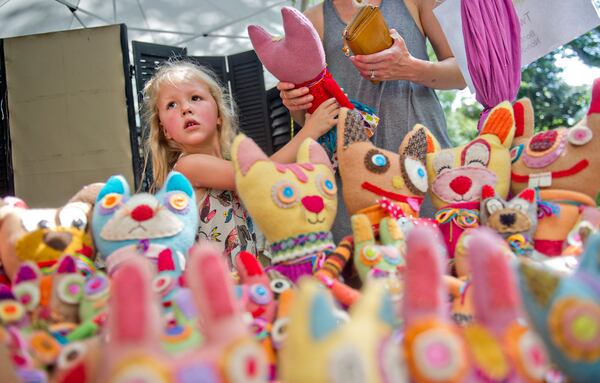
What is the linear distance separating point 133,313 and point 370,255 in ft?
1.24

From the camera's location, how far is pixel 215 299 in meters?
0.37

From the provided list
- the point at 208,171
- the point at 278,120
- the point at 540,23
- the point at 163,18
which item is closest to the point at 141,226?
the point at 208,171

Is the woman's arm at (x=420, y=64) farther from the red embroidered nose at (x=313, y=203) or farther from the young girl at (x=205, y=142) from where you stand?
the red embroidered nose at (x=313, y=203)

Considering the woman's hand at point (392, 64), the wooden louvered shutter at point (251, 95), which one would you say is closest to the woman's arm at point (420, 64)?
the woman's hand at point (392, 64)

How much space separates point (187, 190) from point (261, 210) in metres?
0.12

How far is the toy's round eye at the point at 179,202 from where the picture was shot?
733 millimetres

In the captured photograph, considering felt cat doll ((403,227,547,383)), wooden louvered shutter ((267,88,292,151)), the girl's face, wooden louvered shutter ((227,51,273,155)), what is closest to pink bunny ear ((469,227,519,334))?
felt cat doll ((403,227,547,383))

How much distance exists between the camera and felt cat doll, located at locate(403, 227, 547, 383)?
37cm

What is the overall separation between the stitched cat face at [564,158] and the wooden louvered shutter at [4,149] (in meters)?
2.15

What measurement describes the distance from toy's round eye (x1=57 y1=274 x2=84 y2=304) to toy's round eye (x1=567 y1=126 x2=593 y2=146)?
705 millimetres

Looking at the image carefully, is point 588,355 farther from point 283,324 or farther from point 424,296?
point 283,324

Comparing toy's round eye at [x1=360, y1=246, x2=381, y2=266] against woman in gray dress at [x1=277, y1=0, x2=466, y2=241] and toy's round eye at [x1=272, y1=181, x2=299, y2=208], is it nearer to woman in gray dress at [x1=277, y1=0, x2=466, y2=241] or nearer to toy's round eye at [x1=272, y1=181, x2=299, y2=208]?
toy's round eye at [x1=272, y1=181, x2=299, y2=208]

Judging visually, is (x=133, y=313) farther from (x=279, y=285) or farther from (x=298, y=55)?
(x=298, y=55)

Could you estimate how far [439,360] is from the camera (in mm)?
366
